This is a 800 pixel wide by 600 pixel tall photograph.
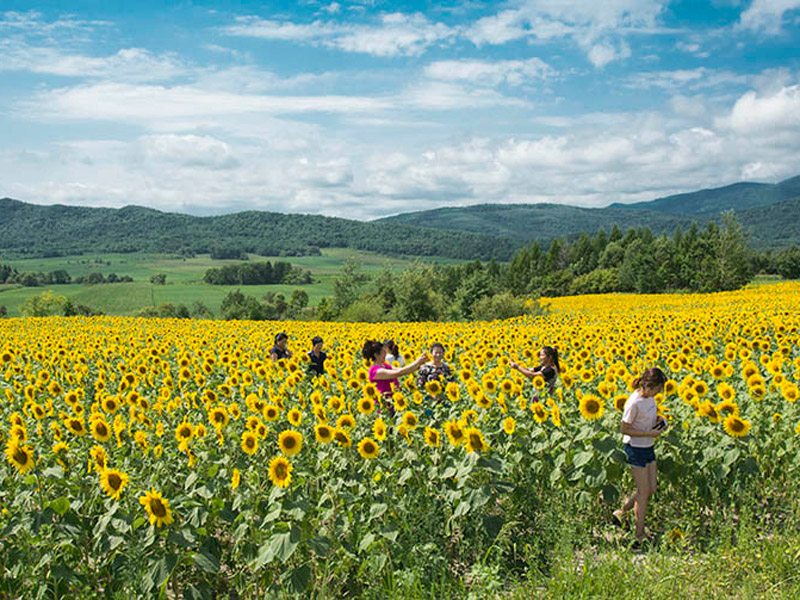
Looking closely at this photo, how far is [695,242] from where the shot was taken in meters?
79.6

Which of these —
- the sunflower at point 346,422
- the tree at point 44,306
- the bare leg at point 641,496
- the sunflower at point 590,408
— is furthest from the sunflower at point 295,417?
the tree at point 44,306

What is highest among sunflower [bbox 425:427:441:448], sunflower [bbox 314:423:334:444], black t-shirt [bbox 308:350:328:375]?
sunflower [bbox 314:423:334:444]

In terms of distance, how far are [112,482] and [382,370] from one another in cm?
367

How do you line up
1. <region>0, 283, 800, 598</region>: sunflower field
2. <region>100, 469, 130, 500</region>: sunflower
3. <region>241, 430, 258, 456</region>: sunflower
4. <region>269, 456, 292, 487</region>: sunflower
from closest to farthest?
<region>0, 283, 800, 598</region>: sunflower field < <region>100, 469, 130, 500</region>: sunflower < <region>269, 456, 292, 487</region>: sunflower < <region>241, 430, 258, 456</region>: sunflower

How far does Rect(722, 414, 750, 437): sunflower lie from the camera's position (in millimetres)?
5523

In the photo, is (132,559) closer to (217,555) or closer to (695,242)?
(217,555)

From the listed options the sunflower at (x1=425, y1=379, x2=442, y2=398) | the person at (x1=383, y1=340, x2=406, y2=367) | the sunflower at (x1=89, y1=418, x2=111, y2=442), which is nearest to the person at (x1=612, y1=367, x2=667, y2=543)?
the sunflower at (x1=425, y1=379, x2=442, y2=398)

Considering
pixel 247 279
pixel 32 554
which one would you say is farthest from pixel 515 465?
pixel 247 279

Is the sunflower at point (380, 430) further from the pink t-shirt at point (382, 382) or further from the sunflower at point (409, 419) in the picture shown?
the pink t-shirt at point (382, 382)

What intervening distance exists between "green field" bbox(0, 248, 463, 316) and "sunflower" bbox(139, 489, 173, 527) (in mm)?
55626

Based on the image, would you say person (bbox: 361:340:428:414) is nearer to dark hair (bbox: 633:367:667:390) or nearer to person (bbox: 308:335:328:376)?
person (bbox: 308:335:328:376)

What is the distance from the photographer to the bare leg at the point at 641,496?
17.6ft

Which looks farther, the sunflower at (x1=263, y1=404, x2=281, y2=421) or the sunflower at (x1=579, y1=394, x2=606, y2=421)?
the sunflower at (x1=263, y1=404, x2=281, y2=421)

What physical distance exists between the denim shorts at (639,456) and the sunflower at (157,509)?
3911 millimetres
